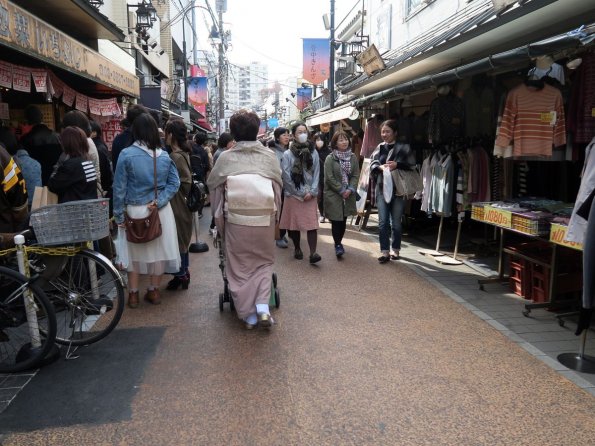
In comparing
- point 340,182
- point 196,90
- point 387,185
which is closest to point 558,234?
point 387,185

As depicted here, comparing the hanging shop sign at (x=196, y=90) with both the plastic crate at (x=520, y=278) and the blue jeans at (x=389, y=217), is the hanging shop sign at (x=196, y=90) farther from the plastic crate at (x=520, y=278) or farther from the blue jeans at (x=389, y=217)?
the plastic crate at (x=520, y=278)

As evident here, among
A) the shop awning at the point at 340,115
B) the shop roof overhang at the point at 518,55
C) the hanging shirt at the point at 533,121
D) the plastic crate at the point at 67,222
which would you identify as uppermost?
the shop awning at the point at 340,115

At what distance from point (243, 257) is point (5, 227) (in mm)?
2035

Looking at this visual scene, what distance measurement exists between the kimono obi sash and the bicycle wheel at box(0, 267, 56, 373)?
1.72 meters

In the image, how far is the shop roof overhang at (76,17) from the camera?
8.02 metres

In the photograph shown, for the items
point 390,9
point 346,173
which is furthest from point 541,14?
point 390,9

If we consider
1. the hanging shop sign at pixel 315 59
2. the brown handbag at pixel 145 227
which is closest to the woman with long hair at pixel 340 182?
the brown handbag at pixel 145 227

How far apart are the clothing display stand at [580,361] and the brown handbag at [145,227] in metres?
3.89

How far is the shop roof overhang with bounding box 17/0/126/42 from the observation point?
8023 millimetres

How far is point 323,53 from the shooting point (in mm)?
19703

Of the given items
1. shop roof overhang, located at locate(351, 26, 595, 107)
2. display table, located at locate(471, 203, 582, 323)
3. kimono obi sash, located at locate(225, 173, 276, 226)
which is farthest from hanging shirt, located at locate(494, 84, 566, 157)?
kimono obi sash, located at locate(225, 173, 276, 226)

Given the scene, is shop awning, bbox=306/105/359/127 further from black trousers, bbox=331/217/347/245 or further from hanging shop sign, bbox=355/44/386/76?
black trousers, bbox=331/217/347/245

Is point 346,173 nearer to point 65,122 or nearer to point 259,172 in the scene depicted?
point 259,172

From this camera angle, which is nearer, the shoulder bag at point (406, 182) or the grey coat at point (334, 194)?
the shoulder bag at point (406, 182)
